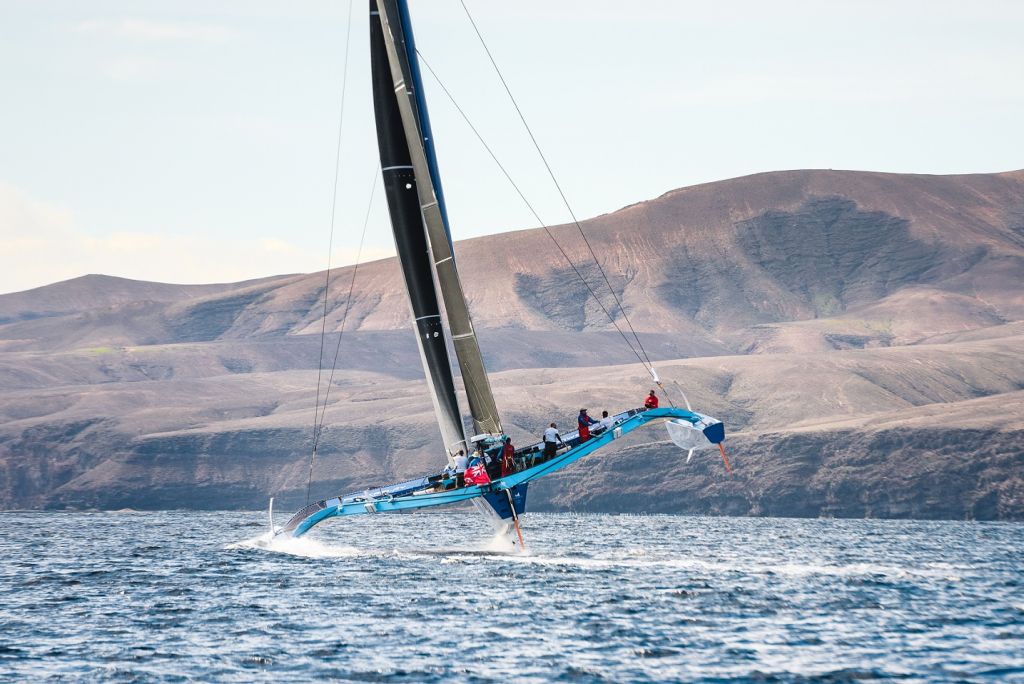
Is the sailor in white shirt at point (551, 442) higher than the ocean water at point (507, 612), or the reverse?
the sailor in white shirt at point (551, 442)

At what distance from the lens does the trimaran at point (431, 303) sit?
44.6 meters

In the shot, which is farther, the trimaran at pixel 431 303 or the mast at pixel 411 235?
the mast at pixel 411 235

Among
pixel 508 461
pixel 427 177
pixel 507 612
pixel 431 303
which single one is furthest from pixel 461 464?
pixel 507 612

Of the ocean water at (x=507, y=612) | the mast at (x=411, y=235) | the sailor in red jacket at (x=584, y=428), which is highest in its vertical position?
the mast at (x=411, y=235)

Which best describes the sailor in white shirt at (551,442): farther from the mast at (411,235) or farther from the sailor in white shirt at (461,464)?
the mast at (411,235)

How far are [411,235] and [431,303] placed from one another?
2.54 m

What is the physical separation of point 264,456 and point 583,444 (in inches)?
3896

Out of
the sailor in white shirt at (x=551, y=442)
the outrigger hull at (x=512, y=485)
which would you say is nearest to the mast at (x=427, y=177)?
the sailor in white shirt at (x=551, y=442)

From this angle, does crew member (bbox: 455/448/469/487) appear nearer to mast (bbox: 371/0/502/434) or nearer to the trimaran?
the trimaran

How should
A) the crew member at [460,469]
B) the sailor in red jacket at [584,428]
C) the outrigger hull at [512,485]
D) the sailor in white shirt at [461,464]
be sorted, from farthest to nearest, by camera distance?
the sailor in red jacket at [584,428] → the sailor in white shirt at [461,464] → the crew member at [460,469] → the outrigger hull at [512,485]

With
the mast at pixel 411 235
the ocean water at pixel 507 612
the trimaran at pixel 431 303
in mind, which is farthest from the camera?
the mast at pixel 411 235

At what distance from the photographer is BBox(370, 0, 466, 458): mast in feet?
150

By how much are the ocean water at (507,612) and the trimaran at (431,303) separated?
8.17 ft

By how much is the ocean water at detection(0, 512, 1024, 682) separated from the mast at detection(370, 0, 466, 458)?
5.80 m
